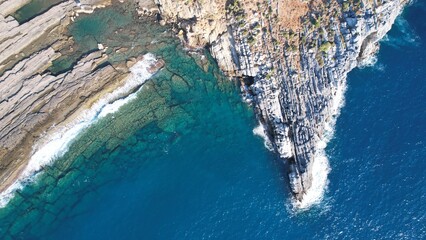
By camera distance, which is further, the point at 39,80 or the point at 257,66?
the point at 39,80

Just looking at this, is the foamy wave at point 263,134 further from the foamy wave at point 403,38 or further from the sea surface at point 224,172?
the foamy wave at point 403,38

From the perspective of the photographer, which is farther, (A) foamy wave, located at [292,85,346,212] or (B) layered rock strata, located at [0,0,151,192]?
(B) layered rock strata, located at [0,0,151,192]

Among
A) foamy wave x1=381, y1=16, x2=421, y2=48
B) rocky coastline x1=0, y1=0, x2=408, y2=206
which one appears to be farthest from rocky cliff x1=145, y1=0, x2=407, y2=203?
foamy wave x1=381, y1=16, x2=421, y2=48

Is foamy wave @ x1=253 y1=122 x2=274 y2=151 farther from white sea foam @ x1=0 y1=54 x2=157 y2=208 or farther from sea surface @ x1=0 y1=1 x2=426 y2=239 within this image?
white sea foam @ x1=0 y1=54 x2=157 y2=208

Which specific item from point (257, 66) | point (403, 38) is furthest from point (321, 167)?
point (403, 38)

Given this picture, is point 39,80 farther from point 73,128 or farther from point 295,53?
point 295,53

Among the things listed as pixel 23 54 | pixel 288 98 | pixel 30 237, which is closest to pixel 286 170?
pixel 288 98

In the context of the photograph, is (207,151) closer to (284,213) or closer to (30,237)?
(284,213)

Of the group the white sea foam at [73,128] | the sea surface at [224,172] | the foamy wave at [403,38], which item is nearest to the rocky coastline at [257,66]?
the white sea foam at [73,128]
